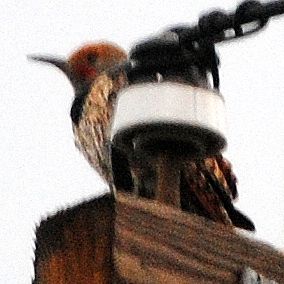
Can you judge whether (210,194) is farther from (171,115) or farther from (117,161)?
(171,115)

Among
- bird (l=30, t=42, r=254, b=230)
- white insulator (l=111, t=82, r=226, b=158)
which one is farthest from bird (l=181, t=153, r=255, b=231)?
white insulator (l=111, t=82, r=226, b=158)

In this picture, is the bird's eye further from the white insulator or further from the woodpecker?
the white insulator

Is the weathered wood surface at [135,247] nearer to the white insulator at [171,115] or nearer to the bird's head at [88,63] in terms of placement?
the white insulator at [171,115]

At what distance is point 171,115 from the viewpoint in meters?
0.74

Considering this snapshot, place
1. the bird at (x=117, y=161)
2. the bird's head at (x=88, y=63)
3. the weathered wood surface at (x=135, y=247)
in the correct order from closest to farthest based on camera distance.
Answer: the weathered wood surface at (x=135, y=247)
the bird at (x=117, y=161)
the bird's head at (x=88, y=63)

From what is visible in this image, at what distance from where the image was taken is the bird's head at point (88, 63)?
1158 millimetres

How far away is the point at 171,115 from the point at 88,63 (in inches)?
17.5

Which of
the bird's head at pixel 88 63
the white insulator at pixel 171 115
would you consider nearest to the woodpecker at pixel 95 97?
the bird's head at pixel 88 63

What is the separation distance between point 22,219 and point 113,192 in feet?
1.89

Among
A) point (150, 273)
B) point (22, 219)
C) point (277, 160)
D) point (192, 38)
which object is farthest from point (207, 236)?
point (277, 160)

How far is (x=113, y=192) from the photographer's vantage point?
0.72m

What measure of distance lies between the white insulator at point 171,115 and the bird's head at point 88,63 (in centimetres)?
38

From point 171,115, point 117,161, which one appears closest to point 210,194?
point 117,161

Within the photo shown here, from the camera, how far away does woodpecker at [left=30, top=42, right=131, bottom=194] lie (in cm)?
100
